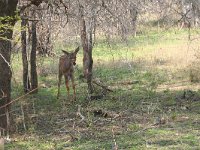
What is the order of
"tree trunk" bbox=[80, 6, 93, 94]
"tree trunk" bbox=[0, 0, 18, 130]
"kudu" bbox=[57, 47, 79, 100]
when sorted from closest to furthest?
"tree trunk" bbox=[0, 0, 18, 130], "tree trunk" bbox=[80, 6, 93, 94], "kudu" bbox=[57, 47, 79, 100]

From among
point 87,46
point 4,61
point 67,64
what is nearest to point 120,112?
point 87,46

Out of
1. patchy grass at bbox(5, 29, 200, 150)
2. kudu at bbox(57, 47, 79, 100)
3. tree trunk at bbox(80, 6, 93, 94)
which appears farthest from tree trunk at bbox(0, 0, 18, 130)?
kudu at bbox(57, 47, 79, 100)

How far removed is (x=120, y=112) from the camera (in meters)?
12.7

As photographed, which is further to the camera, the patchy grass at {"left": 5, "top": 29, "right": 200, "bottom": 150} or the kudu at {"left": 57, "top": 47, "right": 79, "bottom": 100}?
the kudu at {"left": 57, "top": 47, "right": 79, "bottom": 100}

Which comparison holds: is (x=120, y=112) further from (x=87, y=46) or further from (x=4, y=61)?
(x=4, y=61)

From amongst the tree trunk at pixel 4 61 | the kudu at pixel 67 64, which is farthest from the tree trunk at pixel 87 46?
the tree trunk at pixel 4 61

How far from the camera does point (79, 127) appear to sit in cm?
1122

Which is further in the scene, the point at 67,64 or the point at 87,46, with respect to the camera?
the point at 67,64

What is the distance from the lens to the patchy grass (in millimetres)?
9705

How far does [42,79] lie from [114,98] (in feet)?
21.3

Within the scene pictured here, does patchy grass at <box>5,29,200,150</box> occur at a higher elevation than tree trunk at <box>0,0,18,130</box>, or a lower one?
lower

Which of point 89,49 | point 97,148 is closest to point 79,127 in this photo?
point 97,148

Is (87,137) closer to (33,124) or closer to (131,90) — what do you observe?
Answer: (33,124)

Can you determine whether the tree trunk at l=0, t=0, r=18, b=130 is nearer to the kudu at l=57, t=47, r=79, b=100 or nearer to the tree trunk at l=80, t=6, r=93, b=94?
the tree trunk at l=80, t=6, r=93, b=94
